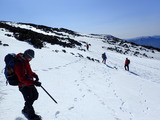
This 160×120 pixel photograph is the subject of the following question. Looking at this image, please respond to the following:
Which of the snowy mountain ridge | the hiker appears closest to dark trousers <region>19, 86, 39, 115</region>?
the hiker

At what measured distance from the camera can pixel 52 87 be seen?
7016 mm

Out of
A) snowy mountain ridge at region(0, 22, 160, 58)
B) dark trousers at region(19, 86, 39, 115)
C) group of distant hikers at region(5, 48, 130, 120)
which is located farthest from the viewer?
snowy mountain ridge at region(0, 22, 160, 58)

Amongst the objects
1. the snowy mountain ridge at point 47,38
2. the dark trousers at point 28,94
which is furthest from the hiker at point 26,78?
the snowy mountain ridge at point 47,38

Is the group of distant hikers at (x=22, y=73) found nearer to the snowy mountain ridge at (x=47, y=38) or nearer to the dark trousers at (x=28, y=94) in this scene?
the dark trousers at (x=28, y=94)

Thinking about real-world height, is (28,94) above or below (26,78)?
below

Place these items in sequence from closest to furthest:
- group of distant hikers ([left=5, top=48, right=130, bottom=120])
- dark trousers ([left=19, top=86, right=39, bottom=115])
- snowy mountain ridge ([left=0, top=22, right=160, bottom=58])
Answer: group of distant hikers ([left=5, top=48, right=130, bottom=120])
dark trousers ([left=19, top=86, right=39, bottom=115])
snowy mountain ridge ([left=0, top=22, right=160, bottom=58])

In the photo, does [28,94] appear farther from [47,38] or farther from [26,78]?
[47,38]

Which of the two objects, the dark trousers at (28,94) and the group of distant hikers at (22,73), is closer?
the group of distant hikers at (22,73)

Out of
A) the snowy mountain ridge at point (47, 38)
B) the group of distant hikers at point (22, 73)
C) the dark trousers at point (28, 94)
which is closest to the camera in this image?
the group of distant hikers at point (22, 73)

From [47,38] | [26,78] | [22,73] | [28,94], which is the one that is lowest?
[28,94]

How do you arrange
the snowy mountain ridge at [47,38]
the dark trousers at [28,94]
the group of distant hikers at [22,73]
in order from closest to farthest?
the group of distant hikers at [22,73], the dark trousers at [28,94], the snowy mountain ridge at [47,38]

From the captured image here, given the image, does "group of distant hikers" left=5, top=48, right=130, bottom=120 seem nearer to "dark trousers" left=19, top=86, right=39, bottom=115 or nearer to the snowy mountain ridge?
"dark trousers" left=19, top=86, right=39, bottom=115

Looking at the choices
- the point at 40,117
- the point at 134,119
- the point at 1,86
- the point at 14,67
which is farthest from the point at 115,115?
the point at 1,86

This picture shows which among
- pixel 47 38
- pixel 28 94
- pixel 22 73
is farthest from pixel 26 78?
pixel 47 38
